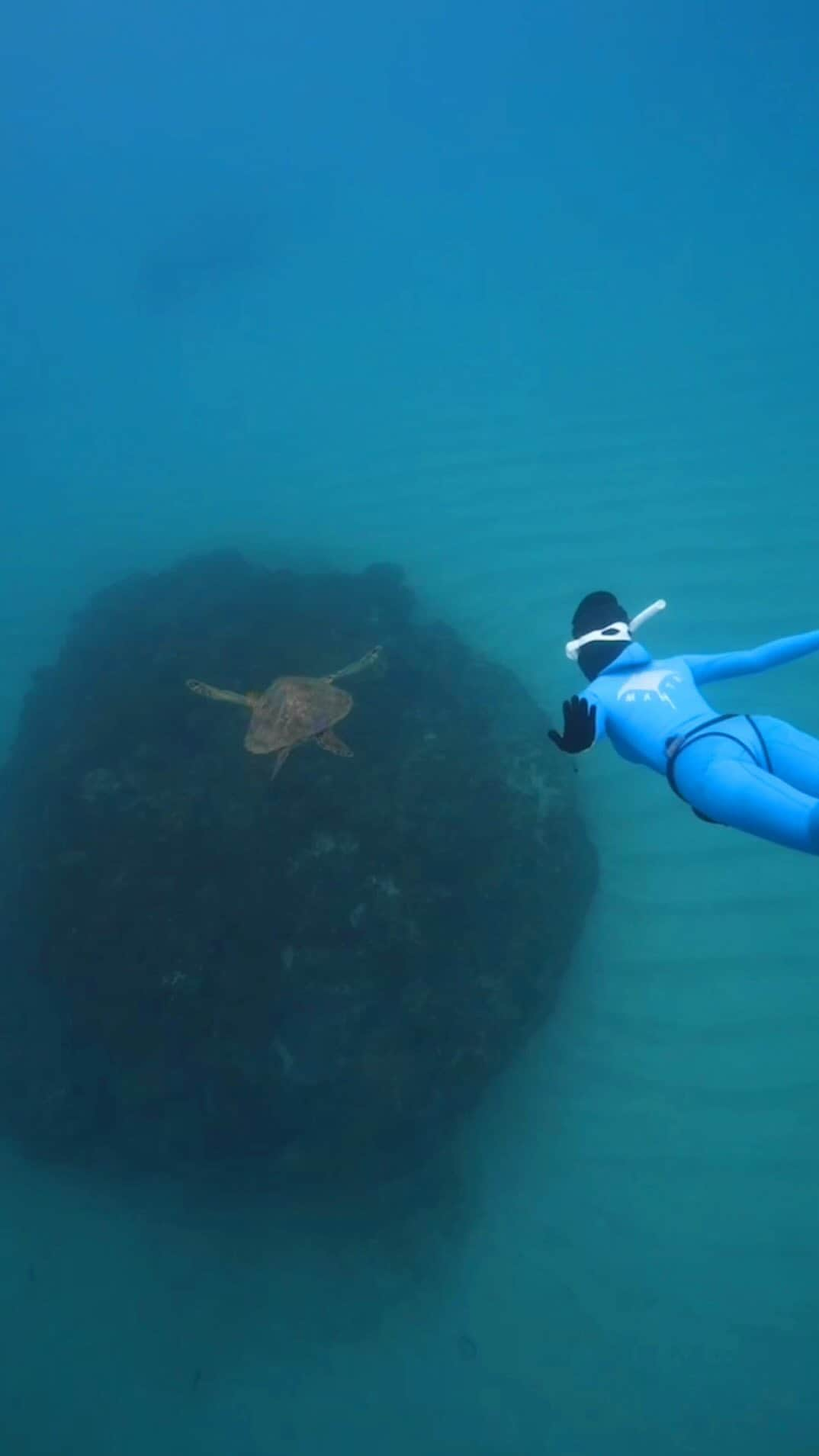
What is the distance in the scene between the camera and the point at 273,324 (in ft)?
55.4

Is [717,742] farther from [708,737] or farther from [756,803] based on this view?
[756,803]

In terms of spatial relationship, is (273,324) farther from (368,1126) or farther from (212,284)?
(368,1126)

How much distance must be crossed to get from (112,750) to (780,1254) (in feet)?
25.7

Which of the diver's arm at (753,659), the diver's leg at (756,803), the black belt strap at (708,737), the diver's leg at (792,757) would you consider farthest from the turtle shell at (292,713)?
the diver's leg at (792,757)

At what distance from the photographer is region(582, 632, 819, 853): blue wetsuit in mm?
3436

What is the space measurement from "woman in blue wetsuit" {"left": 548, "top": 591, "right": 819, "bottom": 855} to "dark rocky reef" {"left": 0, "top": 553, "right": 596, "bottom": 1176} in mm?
3722

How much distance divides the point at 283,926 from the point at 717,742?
473 cm

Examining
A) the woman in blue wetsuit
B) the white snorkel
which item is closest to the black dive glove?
the woman in blue wetsuit

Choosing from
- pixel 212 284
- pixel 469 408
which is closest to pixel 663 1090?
pixel 469 408

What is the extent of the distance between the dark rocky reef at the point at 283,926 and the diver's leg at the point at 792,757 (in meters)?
4.12

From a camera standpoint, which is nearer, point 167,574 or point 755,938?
point 755,938

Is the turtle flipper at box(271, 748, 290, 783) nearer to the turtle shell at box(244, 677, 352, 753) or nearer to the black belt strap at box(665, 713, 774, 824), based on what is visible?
the turtle shell at box(244, 677, 352, 753)

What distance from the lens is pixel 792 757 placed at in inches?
151

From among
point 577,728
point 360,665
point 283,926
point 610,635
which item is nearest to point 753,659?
point 610,635
